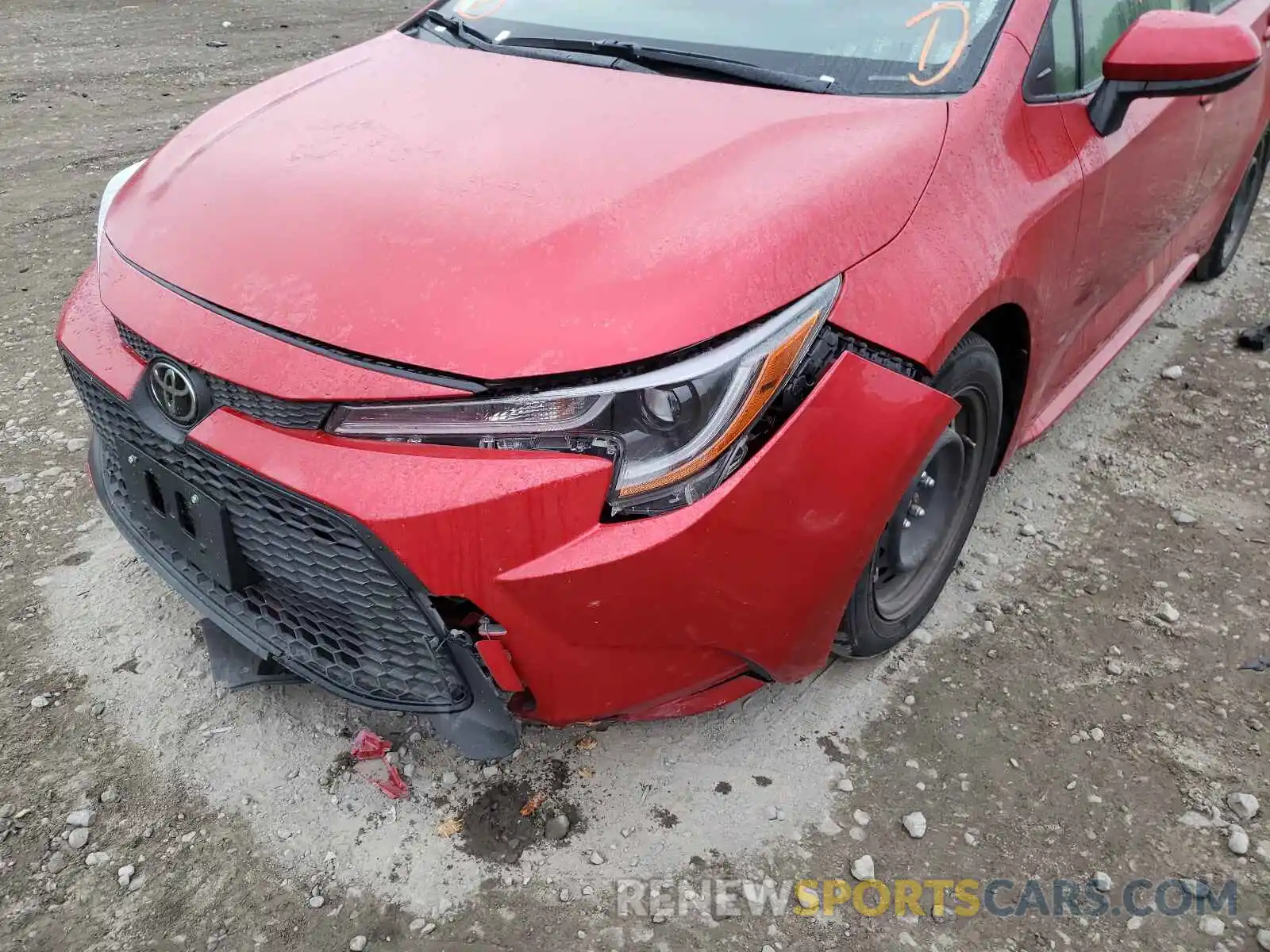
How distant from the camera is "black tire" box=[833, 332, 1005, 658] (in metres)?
1.98

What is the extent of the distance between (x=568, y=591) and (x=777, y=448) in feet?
1.33

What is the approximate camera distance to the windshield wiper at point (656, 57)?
201 cm

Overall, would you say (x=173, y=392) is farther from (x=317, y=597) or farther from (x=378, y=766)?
(x=378, y=766)

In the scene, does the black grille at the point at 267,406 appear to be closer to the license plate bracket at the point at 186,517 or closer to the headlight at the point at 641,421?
the headlight at the point at 641,421

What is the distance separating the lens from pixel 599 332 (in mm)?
1467

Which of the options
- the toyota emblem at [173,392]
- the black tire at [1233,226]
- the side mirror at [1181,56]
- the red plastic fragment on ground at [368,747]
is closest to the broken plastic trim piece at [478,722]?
the red plastic fragment on ground at [368,747]

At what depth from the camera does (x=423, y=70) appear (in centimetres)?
226

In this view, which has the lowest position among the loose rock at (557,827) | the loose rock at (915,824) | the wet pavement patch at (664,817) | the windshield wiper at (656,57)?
the loose rock at (557,827)

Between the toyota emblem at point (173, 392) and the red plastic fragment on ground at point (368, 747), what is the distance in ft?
2.65

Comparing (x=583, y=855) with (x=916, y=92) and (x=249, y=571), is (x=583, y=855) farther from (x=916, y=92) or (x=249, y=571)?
(x=916, y=92)

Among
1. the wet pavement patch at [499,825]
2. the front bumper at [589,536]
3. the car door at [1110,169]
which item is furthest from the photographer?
the car door at [1110,169]

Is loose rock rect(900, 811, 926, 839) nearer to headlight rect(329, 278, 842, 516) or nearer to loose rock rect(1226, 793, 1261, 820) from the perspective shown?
loose rock rect(1226, 793, 1261, 820)

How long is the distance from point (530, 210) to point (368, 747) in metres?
1.19

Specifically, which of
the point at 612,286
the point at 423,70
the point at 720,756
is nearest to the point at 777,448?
the point at 612,286
